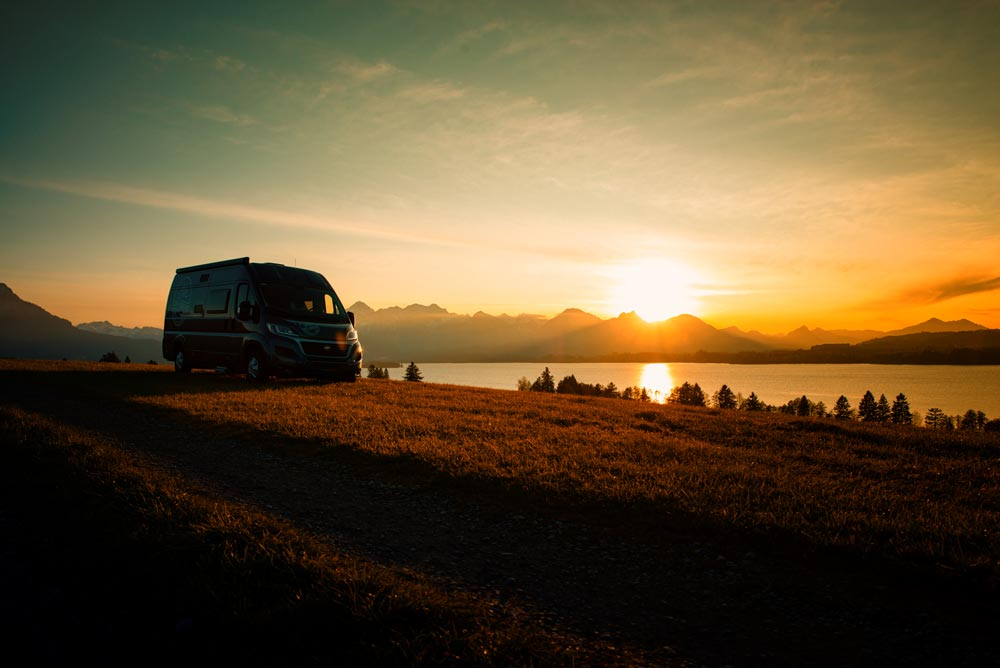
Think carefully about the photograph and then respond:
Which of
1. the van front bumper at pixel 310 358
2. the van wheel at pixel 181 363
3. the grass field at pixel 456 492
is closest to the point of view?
the grass field at pixel 456 492

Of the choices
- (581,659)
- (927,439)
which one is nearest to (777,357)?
(927,439)

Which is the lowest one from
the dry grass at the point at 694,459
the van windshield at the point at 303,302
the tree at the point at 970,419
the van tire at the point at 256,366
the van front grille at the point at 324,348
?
the tree at the point at 970,419

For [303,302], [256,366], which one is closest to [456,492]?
[303,302]

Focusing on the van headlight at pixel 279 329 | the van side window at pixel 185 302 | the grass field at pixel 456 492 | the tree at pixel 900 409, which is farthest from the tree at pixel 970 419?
the van side window at pixel 185 302

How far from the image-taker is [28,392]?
16.7 meters

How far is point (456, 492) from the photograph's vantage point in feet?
23.8

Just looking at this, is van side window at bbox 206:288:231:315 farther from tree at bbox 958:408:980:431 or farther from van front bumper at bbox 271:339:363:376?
tree at bbox 958:408:980:431

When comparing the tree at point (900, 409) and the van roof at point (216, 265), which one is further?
the tree at point (900, 409)

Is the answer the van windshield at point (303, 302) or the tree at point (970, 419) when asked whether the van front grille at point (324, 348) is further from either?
the tree at point (970, 419)

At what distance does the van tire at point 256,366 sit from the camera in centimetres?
1892

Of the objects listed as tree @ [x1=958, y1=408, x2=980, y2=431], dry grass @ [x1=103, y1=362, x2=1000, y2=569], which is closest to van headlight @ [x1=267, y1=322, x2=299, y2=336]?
dry grass @ [x1=103, y1=362, x2=1000, y2=569]

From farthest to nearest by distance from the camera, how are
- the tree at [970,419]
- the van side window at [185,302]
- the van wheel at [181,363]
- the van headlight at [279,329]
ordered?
1. the tree at [970,419]
2. the van wheel at [181,363]
3. the van side window at [185,302]
4. the van headlight at [279,329]

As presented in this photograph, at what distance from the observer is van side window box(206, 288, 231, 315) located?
20.2 meters

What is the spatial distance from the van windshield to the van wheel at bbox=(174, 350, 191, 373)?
21.8 ft
